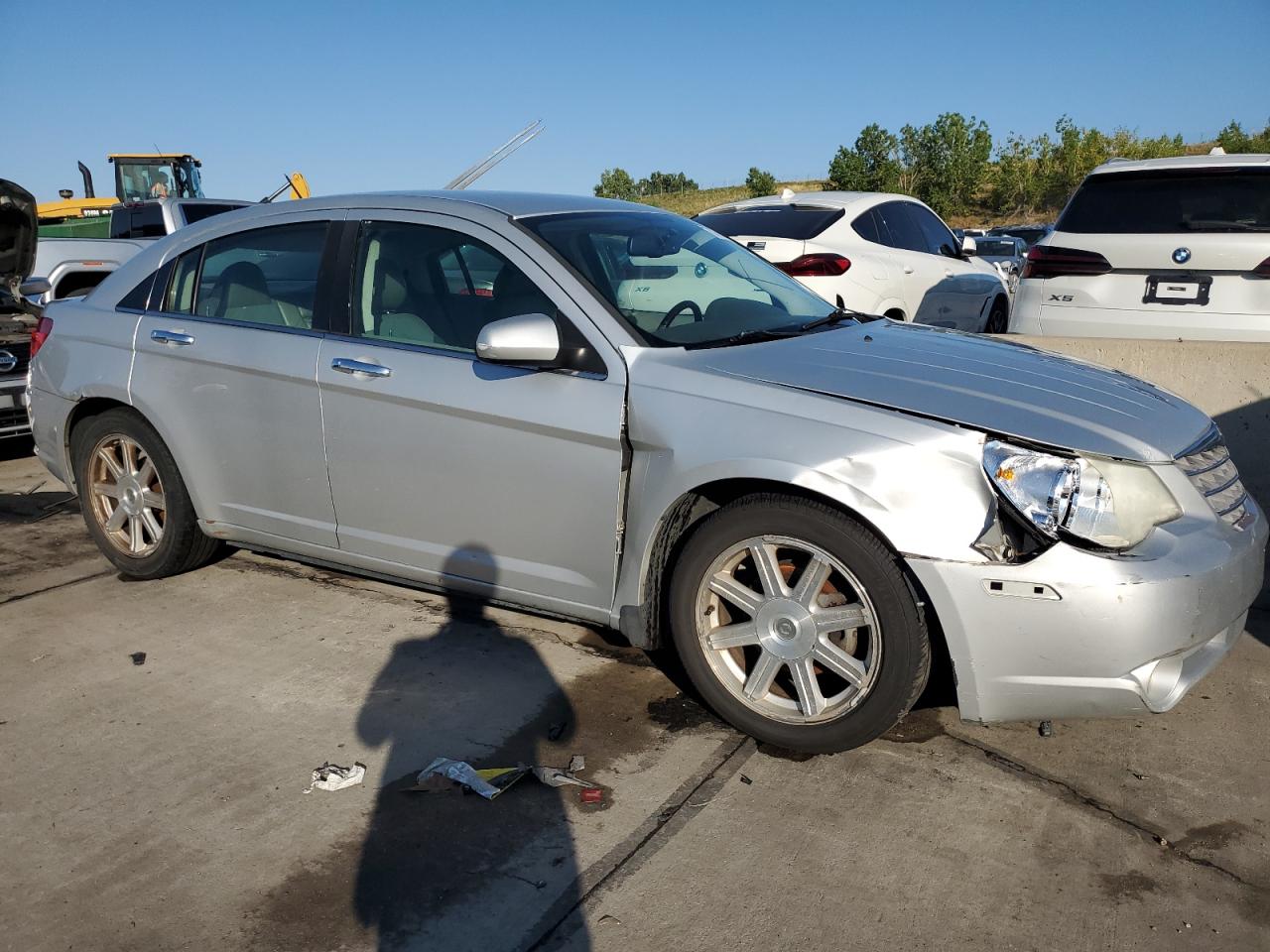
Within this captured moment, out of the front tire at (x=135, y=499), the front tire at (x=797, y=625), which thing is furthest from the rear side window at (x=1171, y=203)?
the front tire at (x=135, y=499)

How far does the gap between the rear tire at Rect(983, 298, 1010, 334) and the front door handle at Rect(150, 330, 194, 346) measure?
23.6 ft

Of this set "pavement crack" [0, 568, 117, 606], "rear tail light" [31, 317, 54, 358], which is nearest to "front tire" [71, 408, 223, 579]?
"pavement crack" [0, 568, 117, 606]

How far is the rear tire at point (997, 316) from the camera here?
986cm

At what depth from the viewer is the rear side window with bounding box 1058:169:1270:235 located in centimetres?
602

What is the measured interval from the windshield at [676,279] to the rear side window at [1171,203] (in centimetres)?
278

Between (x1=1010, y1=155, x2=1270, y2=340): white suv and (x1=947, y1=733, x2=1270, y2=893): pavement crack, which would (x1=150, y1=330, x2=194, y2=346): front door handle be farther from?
(x1=1010, y1=155, x2=1270, y2=340): white suv

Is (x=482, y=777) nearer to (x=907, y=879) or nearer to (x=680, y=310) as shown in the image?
(x=907, y=879)

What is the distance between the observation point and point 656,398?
348cm

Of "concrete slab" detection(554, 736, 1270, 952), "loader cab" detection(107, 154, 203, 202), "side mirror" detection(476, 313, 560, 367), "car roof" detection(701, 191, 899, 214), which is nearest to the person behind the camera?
"concrete slab" detection(554, 736, 1270, 952)

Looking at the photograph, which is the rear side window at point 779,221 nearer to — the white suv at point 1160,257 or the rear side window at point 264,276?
the white suv at point 1160,257

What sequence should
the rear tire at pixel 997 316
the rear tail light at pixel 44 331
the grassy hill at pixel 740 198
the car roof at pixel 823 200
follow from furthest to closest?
the grassy hill at pixel 740 198 < the rear tire at pixel 997 316 < the car roof at pixel 823 200 < the rear tail light at pixel 44 331

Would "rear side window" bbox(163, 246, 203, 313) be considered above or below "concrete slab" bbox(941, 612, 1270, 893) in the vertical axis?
above

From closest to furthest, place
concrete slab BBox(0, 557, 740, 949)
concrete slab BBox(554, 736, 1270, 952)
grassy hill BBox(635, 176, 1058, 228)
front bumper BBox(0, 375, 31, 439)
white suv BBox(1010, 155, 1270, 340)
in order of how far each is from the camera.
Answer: concrete slab BBox(554, 736, 1270, 952) < concrete slab BBox(0, 557, 740, 949) < white suv BBox(1010, 155, 1270, 340) < front bumper BBox(0, 375, 31, 439) < grassy hill BBox(635, 176, 1058, 228)

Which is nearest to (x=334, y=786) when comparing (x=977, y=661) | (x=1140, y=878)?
(x=977, y=661)
